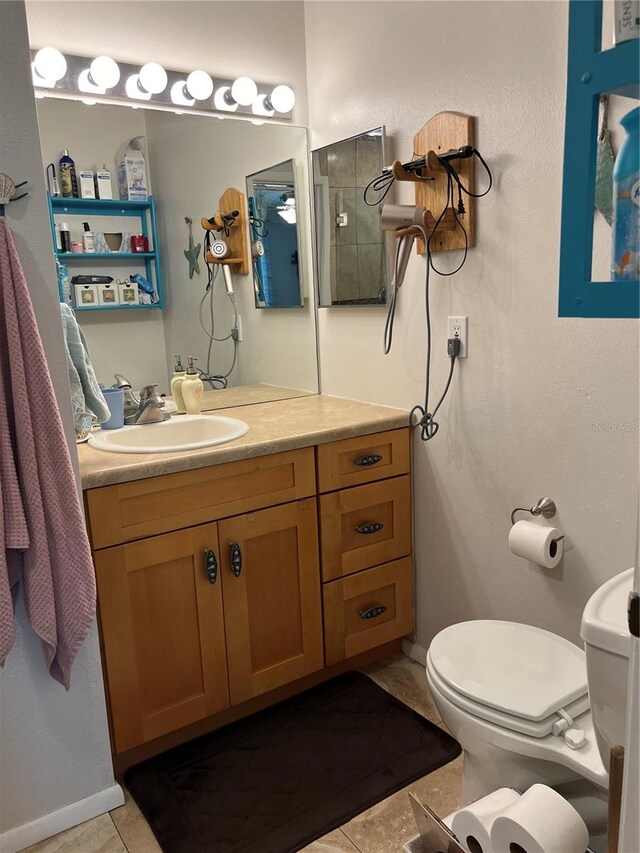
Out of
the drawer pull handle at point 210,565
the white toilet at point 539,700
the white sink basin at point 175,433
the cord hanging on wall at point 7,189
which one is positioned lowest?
the white toilet at point 539,700

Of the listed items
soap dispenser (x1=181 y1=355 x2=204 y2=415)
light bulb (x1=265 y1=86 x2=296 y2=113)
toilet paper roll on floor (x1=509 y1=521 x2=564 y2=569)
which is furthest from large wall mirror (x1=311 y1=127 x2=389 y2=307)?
toilet paper roll on floor (x1=509 y1=521 x2=564 y2=569)

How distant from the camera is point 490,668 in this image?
146 centimetres

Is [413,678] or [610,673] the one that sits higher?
[610,673]

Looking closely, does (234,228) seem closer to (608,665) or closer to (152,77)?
(152,77)

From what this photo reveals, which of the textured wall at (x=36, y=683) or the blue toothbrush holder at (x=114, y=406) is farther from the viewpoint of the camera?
the blue toothbrush holder at (x=114, y=406)

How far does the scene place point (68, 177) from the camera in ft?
6.55

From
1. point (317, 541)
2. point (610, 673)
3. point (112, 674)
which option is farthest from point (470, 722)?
point (112, 674)

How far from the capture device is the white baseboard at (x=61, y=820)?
5.14ft

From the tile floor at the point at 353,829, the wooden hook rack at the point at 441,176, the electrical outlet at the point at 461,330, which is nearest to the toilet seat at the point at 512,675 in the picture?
the tile floor at the point at 353,829

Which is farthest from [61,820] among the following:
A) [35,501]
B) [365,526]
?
[365,526]

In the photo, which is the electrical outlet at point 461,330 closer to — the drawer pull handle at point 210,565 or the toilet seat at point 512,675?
the toilet seat at point 512,675

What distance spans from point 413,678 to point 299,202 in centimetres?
175

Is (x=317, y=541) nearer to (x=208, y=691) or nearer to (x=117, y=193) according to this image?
(x=208, y=691)

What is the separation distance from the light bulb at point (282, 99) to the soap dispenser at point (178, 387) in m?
0.97
